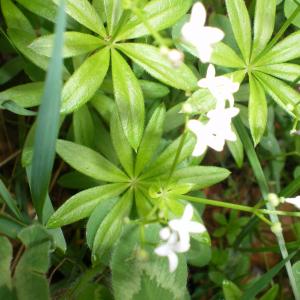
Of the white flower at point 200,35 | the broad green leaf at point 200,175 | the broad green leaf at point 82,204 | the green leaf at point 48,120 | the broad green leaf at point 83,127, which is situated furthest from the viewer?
the broad green leaf at point 83,127

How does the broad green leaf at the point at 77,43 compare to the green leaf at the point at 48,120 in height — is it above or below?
above

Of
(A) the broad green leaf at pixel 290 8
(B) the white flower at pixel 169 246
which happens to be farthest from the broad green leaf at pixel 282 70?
(B) the white flower at pixel 169 246

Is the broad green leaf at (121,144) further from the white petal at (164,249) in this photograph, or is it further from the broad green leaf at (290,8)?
the broad green leaf at (290,8)

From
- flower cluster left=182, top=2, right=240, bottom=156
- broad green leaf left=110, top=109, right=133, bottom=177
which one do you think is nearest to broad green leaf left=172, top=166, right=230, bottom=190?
broad green leaf left=110, top=109, right=133, bottom=177

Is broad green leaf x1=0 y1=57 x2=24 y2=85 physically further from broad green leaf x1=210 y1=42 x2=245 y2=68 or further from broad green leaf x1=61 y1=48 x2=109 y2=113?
broad green leaf x1=210 y1=42 x2=245 y2=68

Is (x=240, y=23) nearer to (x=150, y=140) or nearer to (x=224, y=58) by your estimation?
(x=224, y=58)

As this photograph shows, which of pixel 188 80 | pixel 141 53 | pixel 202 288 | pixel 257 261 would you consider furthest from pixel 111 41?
pixel 257 261
